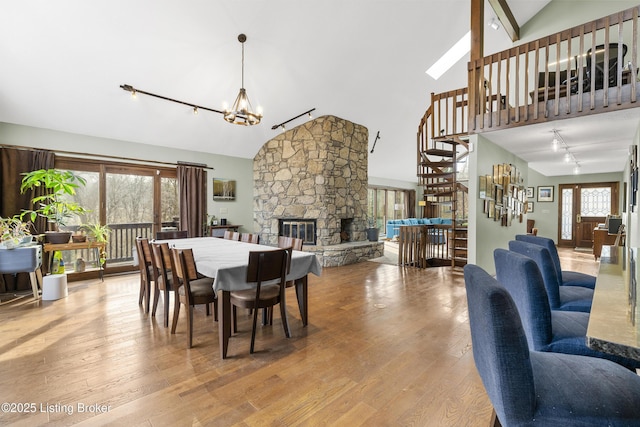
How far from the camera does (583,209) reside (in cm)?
885

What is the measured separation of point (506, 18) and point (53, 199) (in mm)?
8025

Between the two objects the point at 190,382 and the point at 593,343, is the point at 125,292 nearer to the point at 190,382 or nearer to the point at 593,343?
the point at 190,382

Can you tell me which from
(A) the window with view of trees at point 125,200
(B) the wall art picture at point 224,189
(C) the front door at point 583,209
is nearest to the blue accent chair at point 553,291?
(B) the wall art picture at point 224,189

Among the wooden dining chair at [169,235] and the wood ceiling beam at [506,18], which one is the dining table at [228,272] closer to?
the wooden dining chair at [169,235]

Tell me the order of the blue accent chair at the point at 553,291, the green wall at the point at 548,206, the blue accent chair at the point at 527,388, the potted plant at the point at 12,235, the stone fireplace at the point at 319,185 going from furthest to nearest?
the green wall at the point at 548,206 → the stone fireplace at the point at 319,185 → the potted plant at the point at 12,235 → the blue accent chair at the point at 553,291 → the blue accent chair at the point at 527,388

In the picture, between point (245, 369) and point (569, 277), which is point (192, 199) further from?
point (569, 277)

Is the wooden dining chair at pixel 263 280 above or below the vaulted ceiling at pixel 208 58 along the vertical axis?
below

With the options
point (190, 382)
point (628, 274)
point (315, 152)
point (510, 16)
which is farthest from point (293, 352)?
point (510, 16)

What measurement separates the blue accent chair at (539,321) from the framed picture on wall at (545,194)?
955 centimetres

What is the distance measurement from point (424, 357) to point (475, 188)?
8.62 ft

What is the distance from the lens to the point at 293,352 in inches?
99.2

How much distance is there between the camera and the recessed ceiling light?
18.3 ft

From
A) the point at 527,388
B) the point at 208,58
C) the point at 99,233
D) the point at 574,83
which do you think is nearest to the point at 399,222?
the point at 574,83

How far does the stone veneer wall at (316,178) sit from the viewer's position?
6.23m
